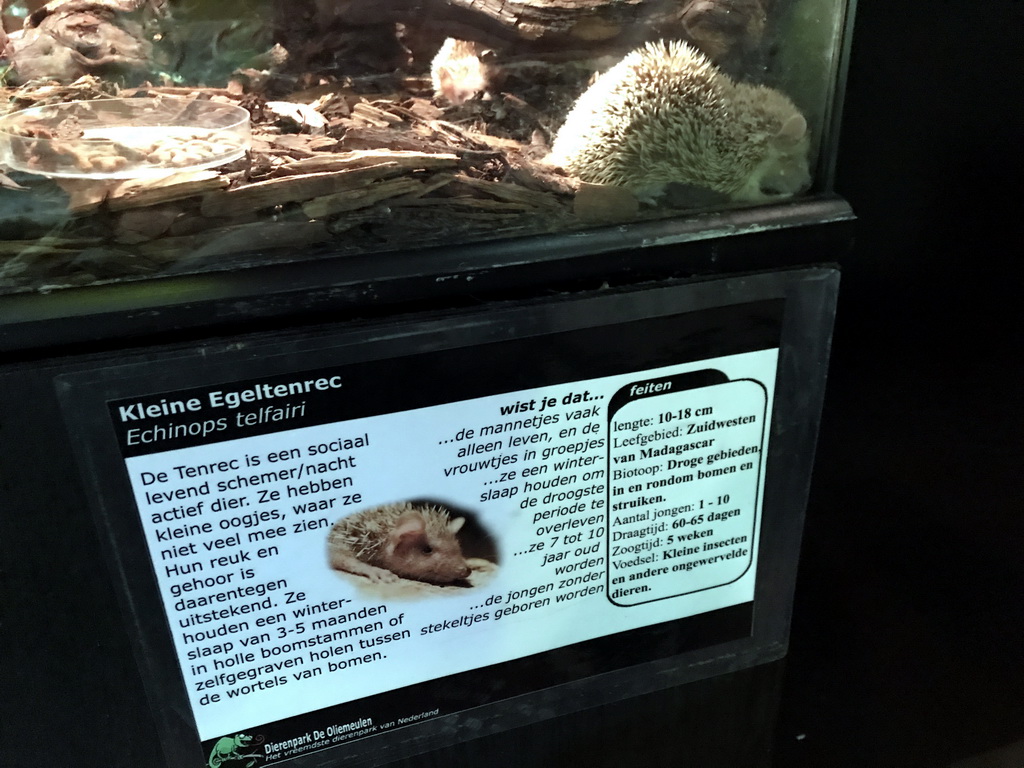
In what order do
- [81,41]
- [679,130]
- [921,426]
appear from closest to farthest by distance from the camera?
[81,41]
[679,130]
[921,426]

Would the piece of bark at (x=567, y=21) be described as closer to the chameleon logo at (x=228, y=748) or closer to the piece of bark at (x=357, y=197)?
the piece of bark at (x=357, y=197)

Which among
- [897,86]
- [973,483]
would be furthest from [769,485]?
[897,86]

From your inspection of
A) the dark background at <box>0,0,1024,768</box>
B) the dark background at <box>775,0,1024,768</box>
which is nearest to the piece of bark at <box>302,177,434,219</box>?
the dark background at <box>0,0,1024,768</box>

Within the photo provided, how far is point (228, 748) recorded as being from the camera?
82 centimetres

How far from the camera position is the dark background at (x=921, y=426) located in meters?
0.75

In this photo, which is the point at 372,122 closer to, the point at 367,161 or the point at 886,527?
the point at 367,161

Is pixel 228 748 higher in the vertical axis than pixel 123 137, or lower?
lower

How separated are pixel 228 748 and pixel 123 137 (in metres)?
0.62

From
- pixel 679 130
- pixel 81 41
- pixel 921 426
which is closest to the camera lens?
pixel 81 41

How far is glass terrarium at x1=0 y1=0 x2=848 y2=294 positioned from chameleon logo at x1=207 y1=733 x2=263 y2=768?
1.64ft

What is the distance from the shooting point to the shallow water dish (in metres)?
0.60

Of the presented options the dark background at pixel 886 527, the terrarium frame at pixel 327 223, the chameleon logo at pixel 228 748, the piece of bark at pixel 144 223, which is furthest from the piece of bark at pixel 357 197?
the chameleon logo at pixel 228 748

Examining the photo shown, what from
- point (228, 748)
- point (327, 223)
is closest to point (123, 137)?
point (327, 223)

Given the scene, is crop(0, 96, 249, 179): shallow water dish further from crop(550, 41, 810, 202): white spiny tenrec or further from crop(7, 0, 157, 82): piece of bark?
crop(550, 41, 810, 202): white spiny tenrec
